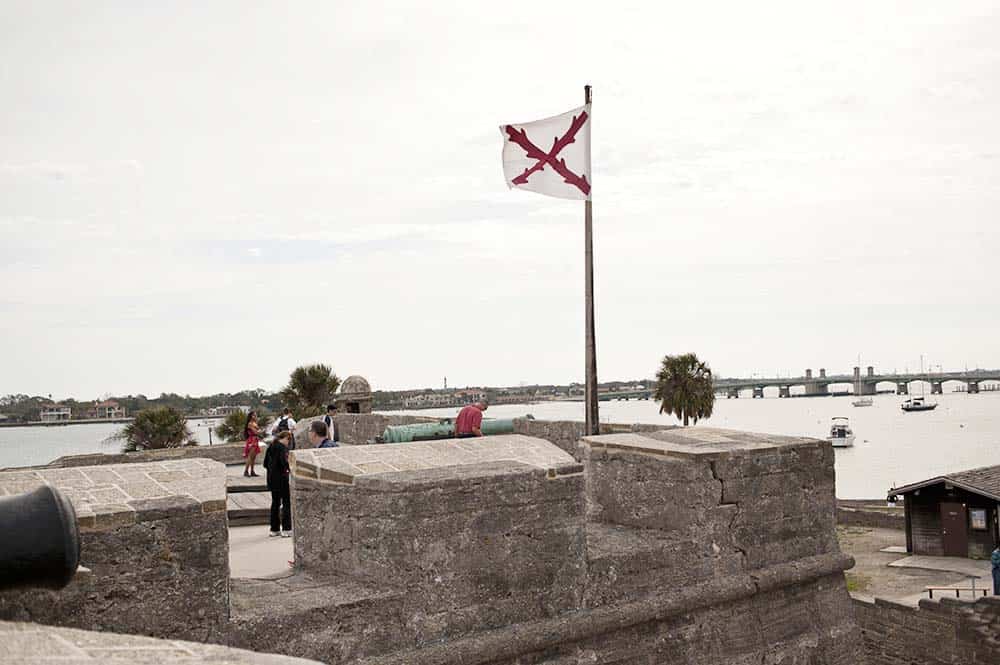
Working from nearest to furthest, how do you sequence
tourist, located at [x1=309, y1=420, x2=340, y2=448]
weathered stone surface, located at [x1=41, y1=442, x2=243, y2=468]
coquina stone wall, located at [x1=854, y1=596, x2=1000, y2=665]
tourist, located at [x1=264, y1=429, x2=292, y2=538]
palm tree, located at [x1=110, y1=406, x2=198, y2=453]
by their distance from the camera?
tourist, located at [x1=309, y1=420, x2=340, y2=448] < tourist, located at [x1=264, y1=429, x2=292, y2=538] < weathered stone surface, located at [x1=41, y1=442, x2=243, y2=468] < coquina stone wall, located at [x1=854, y1=596, x2=1000, y2=665] < palm tree, located at [x1=110, y1=406, x2=198, y2=453]

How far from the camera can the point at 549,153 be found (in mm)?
9602

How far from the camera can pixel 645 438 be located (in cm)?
605

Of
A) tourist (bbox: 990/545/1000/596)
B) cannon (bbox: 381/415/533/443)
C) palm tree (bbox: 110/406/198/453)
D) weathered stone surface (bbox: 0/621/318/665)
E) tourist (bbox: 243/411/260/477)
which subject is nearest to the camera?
weathered stone surface (bbox: 0/621/318/665)

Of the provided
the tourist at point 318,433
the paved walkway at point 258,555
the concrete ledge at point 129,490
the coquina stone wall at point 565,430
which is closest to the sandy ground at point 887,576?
the coquina stone wall at point 565,430

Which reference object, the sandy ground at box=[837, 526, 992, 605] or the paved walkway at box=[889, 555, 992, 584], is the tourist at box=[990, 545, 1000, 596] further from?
the paved walkway at box=[889, 555, 992, 584]

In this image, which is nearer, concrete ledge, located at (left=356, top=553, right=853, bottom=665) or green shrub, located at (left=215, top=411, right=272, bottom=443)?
concrete ledge, located at (left=356, top=553, right=853, bottom=665)

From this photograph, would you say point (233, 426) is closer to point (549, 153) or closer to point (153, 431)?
point (153, 431)

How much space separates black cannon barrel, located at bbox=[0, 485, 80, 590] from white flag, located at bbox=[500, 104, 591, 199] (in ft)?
25.6

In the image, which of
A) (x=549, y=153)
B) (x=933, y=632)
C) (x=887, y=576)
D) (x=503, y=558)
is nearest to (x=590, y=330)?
(x=549, y=153)

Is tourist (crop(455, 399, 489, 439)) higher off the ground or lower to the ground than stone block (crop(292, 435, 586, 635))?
higher

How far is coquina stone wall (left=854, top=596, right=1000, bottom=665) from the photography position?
13.3 m

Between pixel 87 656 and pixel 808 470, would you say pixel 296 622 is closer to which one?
pixel 87 656

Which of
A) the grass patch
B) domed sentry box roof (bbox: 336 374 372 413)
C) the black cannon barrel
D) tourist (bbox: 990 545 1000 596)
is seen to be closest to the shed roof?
the grass patch

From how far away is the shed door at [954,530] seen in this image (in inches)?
819
